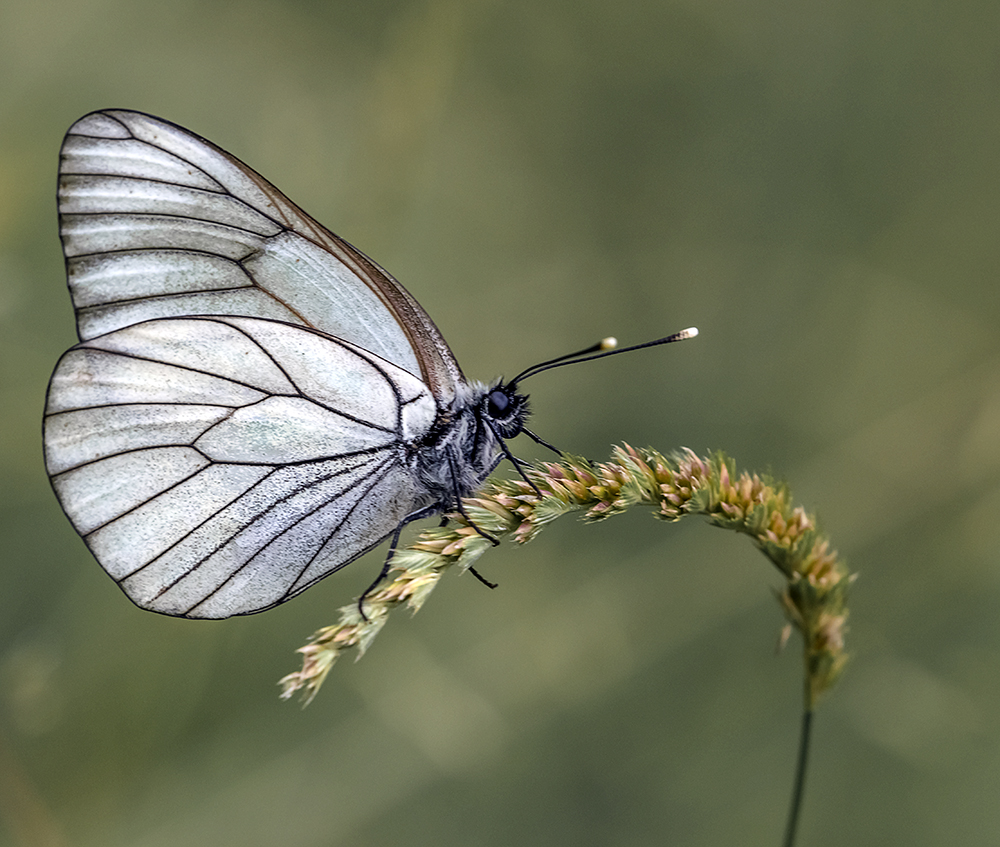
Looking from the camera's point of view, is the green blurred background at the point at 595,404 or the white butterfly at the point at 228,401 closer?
the white butterfly at the point at 228,401

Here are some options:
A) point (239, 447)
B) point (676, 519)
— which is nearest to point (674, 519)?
point (676, 519)

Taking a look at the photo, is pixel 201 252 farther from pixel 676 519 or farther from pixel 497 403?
pixel 676 519

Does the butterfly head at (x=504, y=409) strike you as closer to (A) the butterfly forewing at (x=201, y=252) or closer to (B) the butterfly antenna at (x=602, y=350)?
(B) the butterfly antenna at (x=602, y=350)

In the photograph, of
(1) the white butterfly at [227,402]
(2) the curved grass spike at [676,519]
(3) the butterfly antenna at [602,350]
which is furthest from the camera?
(1) the white butterfly at [227,402]

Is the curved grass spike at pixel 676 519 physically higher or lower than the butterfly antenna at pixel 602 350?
lower

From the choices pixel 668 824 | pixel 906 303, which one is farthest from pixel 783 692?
pixel 906 303

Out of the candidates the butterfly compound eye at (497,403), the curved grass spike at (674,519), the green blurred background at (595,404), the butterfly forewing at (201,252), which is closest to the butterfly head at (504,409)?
the butterfly compound eye at (497,403)
